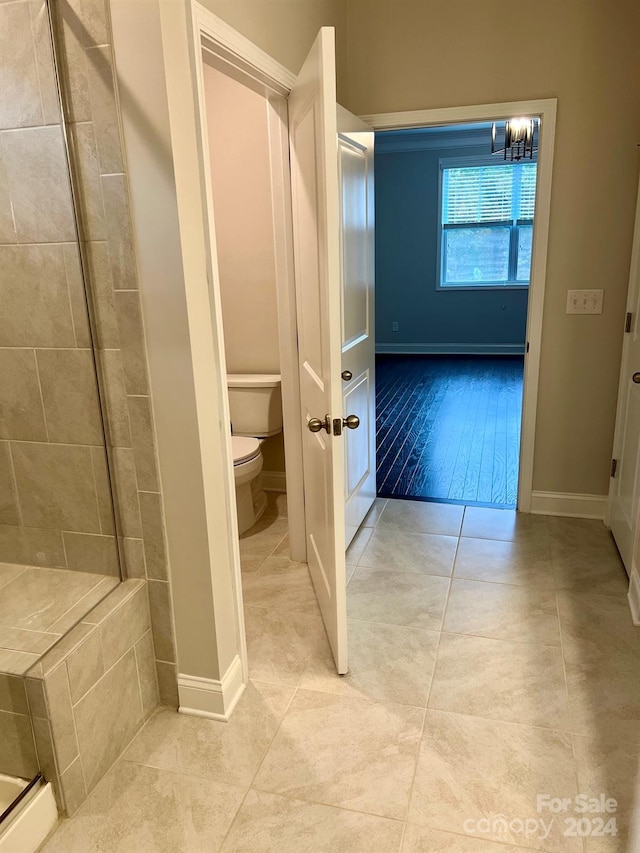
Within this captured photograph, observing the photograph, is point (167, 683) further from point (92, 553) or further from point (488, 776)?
point (488, 776)

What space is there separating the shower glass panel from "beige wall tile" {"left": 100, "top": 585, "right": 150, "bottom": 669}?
0.09 metres

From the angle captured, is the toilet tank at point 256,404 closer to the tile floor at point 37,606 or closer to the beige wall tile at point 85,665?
the tile floor at point 37,606

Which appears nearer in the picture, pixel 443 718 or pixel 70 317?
pixel 70 317

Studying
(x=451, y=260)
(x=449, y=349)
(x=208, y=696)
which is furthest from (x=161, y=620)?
(x=451, y=260)

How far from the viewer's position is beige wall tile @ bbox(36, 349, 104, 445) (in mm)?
1796

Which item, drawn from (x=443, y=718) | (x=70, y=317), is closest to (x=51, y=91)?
(x=70, y=317)

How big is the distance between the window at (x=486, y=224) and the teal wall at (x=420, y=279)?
16 cm

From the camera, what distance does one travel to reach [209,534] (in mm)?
1835

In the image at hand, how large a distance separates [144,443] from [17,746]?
2.81ft

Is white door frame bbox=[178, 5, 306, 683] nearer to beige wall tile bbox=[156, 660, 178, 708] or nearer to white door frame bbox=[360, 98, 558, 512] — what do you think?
beige wall tile bbox=[156, 660, 178, 708]

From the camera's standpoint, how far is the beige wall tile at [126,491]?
1.83 metres

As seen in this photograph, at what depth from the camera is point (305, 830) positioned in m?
1.58

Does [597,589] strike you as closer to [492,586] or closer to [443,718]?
[492,586]

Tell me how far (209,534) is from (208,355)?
1.71 feet
